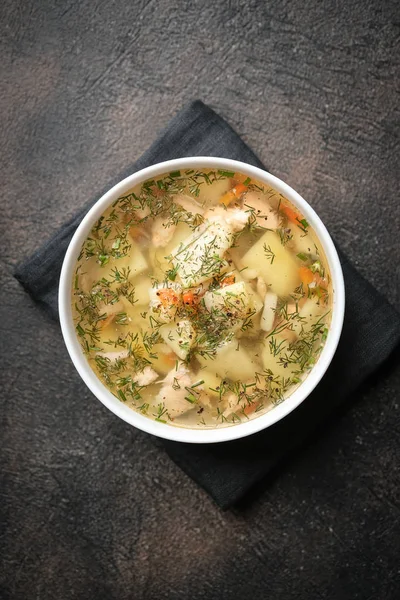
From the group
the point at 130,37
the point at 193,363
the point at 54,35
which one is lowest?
the point at 193,363

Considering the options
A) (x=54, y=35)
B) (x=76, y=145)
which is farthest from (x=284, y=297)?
(x=54, y=35)

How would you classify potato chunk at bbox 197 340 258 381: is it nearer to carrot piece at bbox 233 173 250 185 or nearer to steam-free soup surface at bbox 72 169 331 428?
steam-free soup surface at bbox 72 169 331 428

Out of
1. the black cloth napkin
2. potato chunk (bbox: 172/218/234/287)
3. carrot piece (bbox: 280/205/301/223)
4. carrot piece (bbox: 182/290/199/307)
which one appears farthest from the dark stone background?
carrot piece (bbox: 182/290/199/307)

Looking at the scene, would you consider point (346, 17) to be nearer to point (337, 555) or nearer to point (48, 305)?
point (48, 305)

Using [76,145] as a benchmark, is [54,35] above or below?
above

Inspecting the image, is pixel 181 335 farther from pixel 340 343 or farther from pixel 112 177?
pixel 112 177

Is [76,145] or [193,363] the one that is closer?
[193,363]

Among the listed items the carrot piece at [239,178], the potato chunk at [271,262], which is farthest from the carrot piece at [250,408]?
the carrot piece at [239,178]

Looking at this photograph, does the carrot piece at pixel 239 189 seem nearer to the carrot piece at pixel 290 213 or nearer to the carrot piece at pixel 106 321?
the carrot piece at pixel 290 213
